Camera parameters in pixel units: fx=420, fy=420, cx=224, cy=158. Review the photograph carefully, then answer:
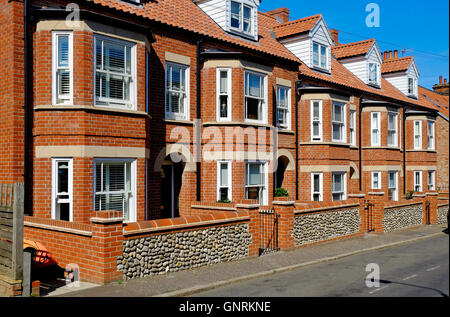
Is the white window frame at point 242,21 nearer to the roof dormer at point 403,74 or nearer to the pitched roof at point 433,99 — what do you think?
the roof dormer at point 403,74

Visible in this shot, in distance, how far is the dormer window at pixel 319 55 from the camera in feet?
78.3

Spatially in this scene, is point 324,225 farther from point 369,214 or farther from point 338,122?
point 338,122

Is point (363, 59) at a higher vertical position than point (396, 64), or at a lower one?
lower

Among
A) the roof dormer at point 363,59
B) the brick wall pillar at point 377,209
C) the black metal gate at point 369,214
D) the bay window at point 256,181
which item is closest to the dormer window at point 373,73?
the roof dormer at point 363,59

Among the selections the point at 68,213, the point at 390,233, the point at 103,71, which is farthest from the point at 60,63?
the point at 390,233

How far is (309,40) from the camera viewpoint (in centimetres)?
2300

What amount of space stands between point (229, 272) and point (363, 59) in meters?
21.6

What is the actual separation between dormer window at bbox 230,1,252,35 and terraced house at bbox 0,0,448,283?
→ 0.07 meters

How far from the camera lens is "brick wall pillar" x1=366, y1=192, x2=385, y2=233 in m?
19.5

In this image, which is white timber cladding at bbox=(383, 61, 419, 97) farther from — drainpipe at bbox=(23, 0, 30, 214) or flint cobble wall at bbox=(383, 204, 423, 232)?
drainpipe at bbox=(23, 0, 30, 214)

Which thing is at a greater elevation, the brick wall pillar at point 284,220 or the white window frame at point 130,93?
the white window frame at point 130,93

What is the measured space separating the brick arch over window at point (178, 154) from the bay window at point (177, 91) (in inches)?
45.8

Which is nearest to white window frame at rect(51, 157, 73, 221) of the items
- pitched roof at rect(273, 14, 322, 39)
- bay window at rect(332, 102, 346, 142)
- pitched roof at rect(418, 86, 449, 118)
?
bay window at rect(332, 102, 346, 142)

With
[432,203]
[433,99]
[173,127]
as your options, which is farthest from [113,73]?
[433,99]
